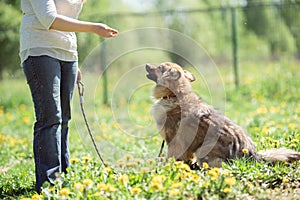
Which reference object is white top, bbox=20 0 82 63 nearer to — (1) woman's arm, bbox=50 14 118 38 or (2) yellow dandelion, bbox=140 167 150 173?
(1) woman's arm, bbox=50 14 118 38

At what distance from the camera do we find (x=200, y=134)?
4.67m

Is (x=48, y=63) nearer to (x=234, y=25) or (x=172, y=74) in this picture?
(x=172, y=74)

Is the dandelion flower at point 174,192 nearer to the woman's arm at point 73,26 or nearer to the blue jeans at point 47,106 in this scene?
the blue jeans at point 47,106

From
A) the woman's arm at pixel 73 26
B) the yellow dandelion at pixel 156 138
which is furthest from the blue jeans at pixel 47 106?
the yellow dandelion at pixel 156 138

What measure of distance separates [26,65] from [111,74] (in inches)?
297

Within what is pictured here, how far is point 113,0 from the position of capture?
1612 cm

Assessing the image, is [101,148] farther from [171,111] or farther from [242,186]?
[242,186]

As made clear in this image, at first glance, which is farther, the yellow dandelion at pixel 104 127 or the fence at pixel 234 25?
the fence at pixel 234 25

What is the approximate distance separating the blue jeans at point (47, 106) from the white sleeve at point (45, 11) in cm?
36

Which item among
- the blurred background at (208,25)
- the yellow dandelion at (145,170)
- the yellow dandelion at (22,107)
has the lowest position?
the yellow dandelion at (145,170)

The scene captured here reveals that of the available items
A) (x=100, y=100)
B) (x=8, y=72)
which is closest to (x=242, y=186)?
(x=100, y=100)

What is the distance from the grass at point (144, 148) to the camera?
11.7 feet

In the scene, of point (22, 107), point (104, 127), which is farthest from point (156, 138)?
point (22, 107)

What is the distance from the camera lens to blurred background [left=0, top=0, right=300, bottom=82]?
11727 millimetres
